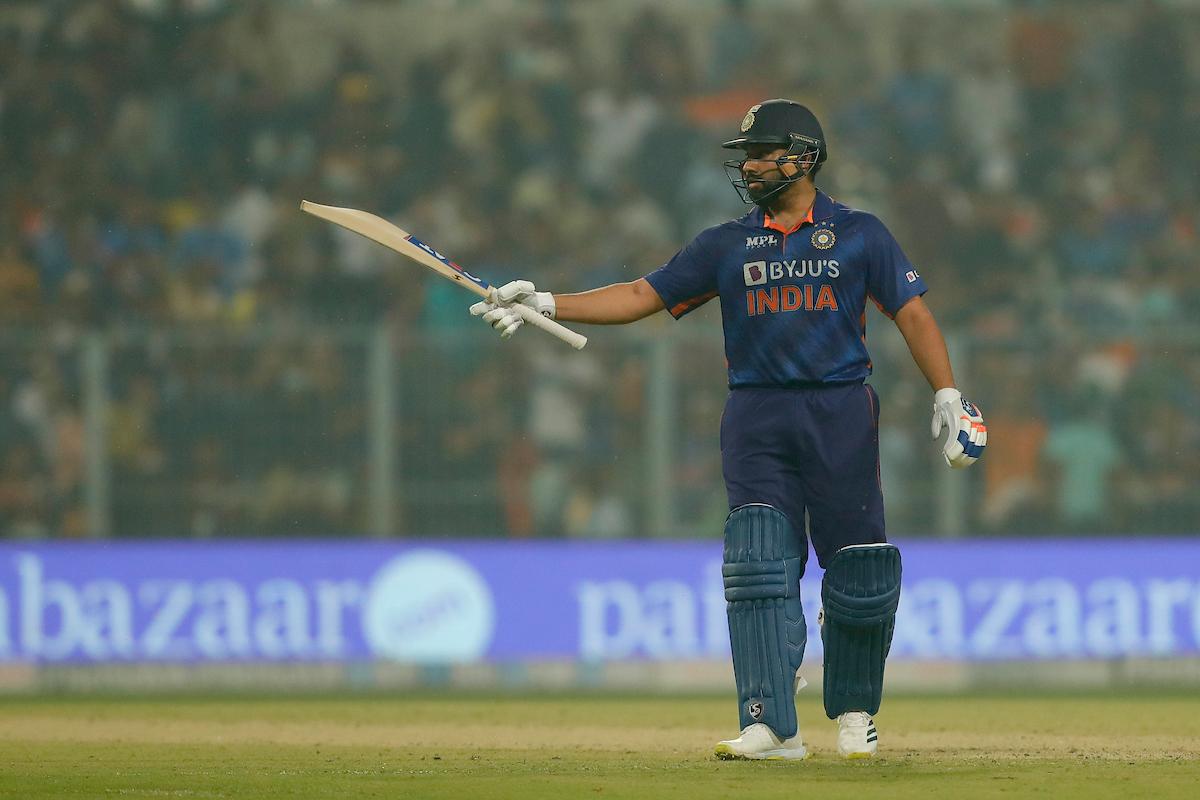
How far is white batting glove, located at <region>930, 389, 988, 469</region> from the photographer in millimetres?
5996

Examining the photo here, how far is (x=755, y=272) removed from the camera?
6137 millimetres

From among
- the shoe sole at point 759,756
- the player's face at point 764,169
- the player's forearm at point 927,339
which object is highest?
the player's face at point 764,169

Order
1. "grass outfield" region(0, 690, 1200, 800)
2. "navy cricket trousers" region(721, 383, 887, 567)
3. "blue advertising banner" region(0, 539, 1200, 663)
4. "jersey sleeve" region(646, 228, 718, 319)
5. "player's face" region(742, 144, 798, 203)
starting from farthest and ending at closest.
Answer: "blue advertising banner" region(0, 539, 1200, 663), "jersey sleeve" region(646, 228, 718, 319), "player's face" region(742, 144, 798, 203), "navy cricket trousers" region(721, 383, 887, 567), "grass outfield" region(0, 690, 1200, 800)

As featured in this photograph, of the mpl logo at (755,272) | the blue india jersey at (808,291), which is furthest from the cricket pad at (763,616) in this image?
the mpl logo at (755,272)

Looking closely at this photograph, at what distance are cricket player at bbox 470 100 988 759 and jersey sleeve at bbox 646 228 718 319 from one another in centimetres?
5

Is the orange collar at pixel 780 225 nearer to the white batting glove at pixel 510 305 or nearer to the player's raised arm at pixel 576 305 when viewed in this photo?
the player's raised arm at pixel 576 305

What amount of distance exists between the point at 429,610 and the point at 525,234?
4016 mm

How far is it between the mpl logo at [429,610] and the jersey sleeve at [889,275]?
5036 mm

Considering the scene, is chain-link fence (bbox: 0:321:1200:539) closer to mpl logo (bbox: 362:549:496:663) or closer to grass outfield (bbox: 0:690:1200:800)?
mpl logo (bbox: 362:549:496:663)

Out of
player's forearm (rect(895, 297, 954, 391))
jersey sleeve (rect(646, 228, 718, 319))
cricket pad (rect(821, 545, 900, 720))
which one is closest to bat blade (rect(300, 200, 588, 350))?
jersey sleeve (rect(646, 228, 718, 319))

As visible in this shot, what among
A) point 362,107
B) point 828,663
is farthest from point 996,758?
point 362,107

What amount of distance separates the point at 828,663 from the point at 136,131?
969cm

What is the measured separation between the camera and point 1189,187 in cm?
1468

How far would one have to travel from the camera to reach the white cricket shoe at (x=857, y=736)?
617 centimetres
